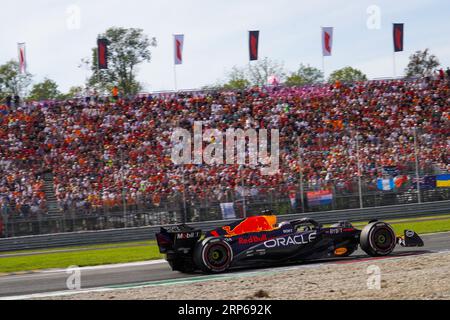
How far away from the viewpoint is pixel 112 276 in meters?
15.1

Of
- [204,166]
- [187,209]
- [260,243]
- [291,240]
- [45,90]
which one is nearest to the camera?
[260,243]

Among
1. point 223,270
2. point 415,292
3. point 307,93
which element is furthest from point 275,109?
point 415,292

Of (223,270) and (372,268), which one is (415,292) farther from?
(223,270)

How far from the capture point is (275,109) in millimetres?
36875

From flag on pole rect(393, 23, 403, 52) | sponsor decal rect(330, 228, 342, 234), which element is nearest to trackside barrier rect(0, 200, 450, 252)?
sponsor decal rect(330, 228, 342, 234)

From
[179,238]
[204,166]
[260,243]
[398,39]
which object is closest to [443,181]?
[204,166]

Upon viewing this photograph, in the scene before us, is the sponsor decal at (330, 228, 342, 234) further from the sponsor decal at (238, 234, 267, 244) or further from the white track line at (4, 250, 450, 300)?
the sponsor decal at (238, 234, 267, 244)

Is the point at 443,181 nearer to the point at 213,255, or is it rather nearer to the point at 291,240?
the point at 291,240

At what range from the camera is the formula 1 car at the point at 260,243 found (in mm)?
14164

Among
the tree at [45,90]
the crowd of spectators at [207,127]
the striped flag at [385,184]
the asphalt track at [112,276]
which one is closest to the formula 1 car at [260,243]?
the asphalt track at [112,276]

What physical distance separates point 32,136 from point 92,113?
3.35 metres

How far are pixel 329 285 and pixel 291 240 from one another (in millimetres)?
3416

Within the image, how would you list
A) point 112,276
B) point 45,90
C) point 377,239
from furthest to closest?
point 45,90 < point 377,239 < point 112,276

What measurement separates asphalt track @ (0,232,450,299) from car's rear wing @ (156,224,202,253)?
0.55 meters
